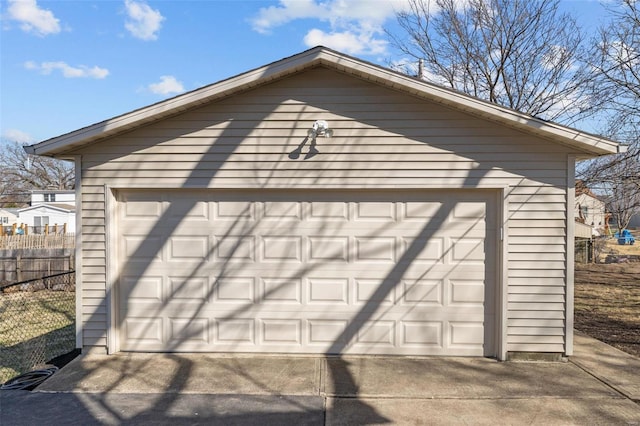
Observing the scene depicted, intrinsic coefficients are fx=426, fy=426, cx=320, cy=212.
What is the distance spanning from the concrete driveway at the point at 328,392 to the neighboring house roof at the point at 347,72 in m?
2.65

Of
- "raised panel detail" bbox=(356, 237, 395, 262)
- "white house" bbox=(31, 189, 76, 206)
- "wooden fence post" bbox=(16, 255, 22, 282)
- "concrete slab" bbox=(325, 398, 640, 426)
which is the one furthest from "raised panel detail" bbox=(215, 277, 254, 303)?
"white house" bbox=(31, 189, 76, 206)

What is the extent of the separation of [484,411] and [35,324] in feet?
29.0

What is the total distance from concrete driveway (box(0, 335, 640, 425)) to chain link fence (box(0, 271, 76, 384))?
58.5 inches

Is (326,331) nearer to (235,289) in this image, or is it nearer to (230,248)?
(235,289)

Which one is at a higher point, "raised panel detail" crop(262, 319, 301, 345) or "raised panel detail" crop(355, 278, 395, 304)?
"raised panel detail" crop(355, 278, 395, 304)

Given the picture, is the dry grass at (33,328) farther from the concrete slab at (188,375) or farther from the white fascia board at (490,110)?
the white fascia board at (490,110)

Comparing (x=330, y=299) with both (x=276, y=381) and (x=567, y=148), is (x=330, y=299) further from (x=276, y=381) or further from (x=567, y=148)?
(x=567, y=148)

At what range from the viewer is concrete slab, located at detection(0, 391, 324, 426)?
379 centimetres

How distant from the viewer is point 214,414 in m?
3.91

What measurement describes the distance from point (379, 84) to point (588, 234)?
22.8 meters

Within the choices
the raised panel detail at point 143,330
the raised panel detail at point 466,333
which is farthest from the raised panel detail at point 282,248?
the raised panel detail at point 466,333

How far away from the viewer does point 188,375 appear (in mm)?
4805

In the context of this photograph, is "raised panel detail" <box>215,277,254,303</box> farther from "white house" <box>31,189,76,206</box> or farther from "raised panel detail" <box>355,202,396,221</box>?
"white house" <box>31,189,76,206</box>

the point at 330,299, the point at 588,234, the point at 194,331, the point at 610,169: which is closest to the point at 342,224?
the point at 330,299
